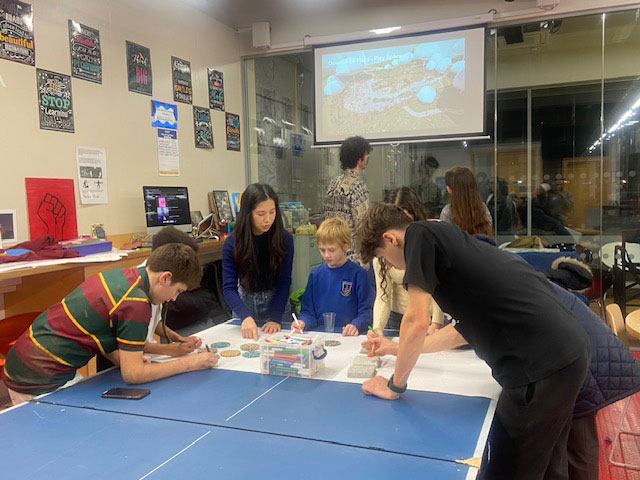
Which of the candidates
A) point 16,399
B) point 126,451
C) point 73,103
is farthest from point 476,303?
point 73,103

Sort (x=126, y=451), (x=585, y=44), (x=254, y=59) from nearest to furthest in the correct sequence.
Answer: (x=126, y=451) < (x=585, y=44) < (x=254, y=59)

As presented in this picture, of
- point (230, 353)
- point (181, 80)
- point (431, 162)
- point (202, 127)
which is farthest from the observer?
point (431, 162)

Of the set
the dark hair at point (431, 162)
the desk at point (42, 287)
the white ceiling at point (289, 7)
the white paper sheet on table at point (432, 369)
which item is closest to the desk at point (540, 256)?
the dark hair at point (431, 162)

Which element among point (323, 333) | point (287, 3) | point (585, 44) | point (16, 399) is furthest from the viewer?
point (287, 3)

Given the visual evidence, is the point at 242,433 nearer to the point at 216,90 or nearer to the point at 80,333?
the point at 80,333

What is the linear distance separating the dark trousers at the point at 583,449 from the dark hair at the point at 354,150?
8.54ft

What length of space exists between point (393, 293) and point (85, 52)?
274 cm

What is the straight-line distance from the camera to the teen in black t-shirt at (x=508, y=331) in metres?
1.39

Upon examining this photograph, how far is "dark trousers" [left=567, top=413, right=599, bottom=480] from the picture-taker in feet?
5.69

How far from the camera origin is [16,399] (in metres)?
1.76

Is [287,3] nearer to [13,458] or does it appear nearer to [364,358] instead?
[364,358]

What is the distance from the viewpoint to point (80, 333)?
1702 mm

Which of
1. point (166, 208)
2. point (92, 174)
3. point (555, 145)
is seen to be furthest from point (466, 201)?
point (92, 174)

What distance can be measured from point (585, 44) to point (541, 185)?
4.19 ft
